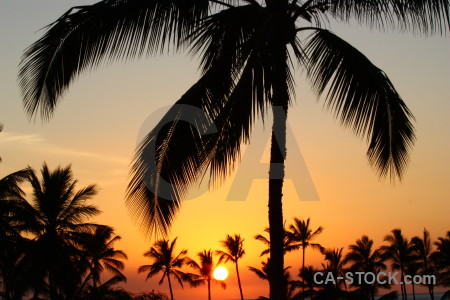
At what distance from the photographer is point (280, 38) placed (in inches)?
325

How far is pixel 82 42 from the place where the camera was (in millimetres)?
8188

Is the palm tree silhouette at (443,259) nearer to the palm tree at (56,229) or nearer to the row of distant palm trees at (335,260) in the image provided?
the row of distant palm trees at (335,260)

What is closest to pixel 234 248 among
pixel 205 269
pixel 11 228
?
pixel 205 269

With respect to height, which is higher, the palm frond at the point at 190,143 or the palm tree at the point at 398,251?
the palm tree at the point at 398,251

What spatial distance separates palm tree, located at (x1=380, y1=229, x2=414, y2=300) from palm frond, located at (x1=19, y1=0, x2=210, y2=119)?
2412 inches

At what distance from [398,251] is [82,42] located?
61.7 metres

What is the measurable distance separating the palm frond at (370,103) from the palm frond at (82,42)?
2217mm

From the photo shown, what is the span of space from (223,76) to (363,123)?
1848mm

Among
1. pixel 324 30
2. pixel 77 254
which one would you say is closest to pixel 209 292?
pixel 77 254

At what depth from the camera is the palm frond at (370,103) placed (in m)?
8.24

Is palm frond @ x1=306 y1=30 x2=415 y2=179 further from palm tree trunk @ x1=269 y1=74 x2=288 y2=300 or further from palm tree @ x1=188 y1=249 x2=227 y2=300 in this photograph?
palm tree @ x1=188 y1=249 x2=227 y2=300

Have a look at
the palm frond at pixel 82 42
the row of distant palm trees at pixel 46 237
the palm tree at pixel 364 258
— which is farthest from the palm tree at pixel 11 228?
the palm tree at pixel 364 258

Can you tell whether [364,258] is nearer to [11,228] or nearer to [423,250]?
[423,250]

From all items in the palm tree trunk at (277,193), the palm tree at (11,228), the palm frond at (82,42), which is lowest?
the palm tree trunk at (277,193)
